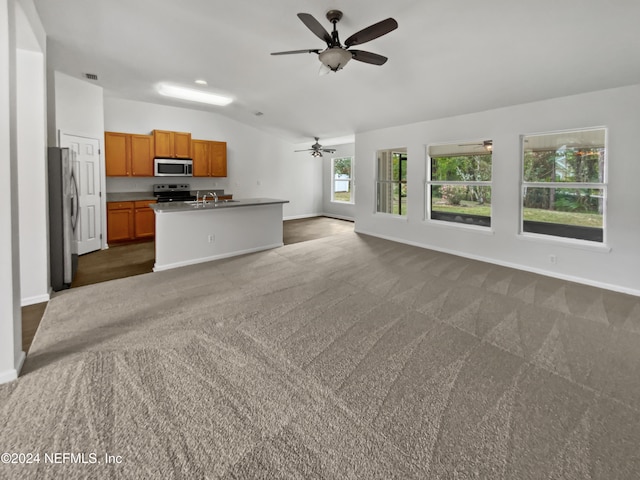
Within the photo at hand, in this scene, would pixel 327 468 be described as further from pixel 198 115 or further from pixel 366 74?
pixel 198 115

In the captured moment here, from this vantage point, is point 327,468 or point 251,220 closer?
point 327,468

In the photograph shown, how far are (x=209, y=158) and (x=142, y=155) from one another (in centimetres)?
148

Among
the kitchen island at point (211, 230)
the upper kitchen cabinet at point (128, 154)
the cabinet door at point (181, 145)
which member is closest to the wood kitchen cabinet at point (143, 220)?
the upper kitchen cabinet at point (128, 154)

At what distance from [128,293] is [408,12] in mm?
4252

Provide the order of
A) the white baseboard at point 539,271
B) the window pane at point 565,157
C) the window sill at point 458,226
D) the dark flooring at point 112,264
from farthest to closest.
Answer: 1. the window sill at point 458,226
2. the window pane at point 565,157
3. the white baseboard at point 539,271
4. the dark flooring at point 112,264

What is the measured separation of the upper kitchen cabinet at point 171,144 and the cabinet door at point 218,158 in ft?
1.91

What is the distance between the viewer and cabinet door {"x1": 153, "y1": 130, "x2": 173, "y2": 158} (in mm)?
6773

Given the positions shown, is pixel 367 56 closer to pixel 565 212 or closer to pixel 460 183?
pixel 460 183

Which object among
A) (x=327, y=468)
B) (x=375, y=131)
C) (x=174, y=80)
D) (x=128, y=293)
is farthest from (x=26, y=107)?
(x=375, y=131)

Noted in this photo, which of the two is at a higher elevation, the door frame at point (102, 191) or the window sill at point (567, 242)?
the door frame at point (102, 191)

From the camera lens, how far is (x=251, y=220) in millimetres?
5859

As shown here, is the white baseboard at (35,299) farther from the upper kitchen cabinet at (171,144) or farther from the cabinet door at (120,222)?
the upper kitchen cabinet at (171,144)

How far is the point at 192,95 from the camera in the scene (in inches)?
245

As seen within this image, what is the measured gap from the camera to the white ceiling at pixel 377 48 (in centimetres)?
299
